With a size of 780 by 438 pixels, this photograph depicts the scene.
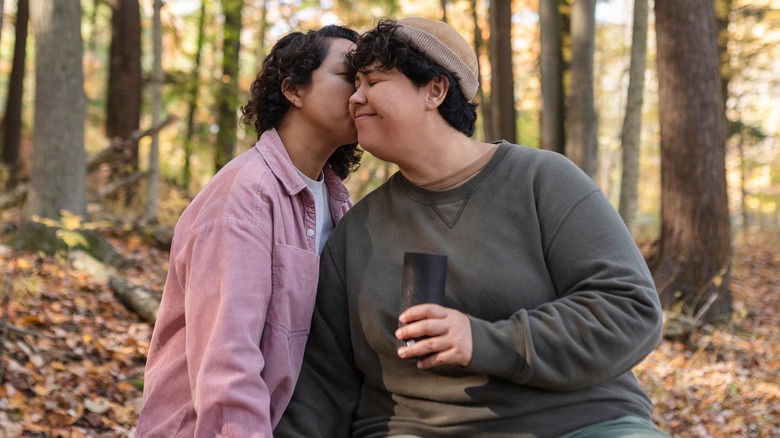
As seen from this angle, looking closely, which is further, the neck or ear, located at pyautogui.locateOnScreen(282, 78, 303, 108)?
ear, located at pyautogui.locateOnScreen(282, 78, 303, 108)

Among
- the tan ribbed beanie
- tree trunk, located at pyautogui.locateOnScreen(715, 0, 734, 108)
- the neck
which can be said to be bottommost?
the neck

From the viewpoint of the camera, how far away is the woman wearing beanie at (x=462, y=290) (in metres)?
2.28

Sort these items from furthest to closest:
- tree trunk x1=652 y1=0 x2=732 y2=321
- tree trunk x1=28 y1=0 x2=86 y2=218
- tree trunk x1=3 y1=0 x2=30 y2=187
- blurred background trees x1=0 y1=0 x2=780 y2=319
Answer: tree trunk x1=3 y1=0 x2=30 y2=187, tree trunk x1=652 y1=0 x2=732 y2=321, blurred background trees x1=0 y1=0 x2=780 y2=319, tree trunk x1=28 y1=0 x2=86 y2=218

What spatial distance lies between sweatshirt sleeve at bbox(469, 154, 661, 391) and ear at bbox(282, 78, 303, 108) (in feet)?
3.44

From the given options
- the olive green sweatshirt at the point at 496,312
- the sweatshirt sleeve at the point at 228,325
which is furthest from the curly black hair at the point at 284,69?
the sweatshirt sleeve at the point at 228,325

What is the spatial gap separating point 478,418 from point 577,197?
0.74 m

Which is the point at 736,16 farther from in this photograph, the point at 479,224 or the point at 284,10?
the point at 479,224

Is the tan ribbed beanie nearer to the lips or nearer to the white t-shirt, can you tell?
the lips

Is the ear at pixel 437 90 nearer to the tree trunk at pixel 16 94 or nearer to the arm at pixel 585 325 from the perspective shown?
the arm at pixel 585 325

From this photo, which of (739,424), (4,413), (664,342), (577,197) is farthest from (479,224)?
(664,342)

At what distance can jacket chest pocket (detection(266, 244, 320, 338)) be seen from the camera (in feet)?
8.29

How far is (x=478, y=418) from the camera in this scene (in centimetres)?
242

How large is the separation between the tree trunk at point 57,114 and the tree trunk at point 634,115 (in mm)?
5492

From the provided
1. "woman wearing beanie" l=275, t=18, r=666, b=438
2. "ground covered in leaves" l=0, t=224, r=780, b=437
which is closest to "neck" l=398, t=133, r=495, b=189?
"woman wearing beanie" l=275, t=18, r=666, b=438
